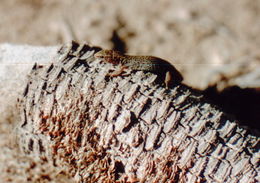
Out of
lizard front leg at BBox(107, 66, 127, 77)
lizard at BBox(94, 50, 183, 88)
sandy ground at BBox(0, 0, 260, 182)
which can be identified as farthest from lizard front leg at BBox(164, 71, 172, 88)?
sandy ground at BBox(0, 0, 260, 182)

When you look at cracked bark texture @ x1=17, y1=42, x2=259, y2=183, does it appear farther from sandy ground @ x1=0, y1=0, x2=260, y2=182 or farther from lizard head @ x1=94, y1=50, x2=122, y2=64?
sandy ground @ x1=0, y1=0, x2=260, y2=182

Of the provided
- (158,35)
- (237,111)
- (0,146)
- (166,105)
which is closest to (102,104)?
(166,105)

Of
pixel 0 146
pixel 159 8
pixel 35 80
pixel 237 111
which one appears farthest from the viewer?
pixel 159 8

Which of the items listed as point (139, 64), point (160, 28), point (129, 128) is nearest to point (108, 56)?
point (139, 64)

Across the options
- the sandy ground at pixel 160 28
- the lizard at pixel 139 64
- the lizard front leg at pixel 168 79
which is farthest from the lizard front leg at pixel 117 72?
the sandy ground at pixel 160 28

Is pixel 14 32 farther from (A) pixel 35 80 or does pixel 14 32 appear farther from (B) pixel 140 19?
(A) pixel 35 80

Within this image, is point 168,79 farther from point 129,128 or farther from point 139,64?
point 129,128
